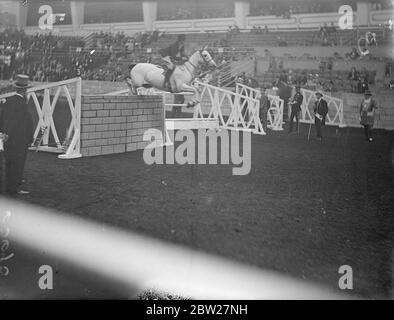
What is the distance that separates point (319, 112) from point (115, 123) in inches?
145

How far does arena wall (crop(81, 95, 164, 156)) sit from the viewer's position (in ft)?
14.7

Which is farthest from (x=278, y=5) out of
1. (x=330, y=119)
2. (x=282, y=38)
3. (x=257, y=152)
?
(x=330, y=119)

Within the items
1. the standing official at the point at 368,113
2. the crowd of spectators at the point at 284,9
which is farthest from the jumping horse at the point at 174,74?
the standing official at the point at 368,113

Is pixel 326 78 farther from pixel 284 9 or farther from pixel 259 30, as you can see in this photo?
pixel 284 9

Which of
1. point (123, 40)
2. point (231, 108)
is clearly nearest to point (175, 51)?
point (123, 40)

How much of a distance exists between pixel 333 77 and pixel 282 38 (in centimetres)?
160

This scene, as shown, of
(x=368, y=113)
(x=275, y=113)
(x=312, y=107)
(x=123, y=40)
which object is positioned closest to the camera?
(x=123, y=40)

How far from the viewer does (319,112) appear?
6.64 metres

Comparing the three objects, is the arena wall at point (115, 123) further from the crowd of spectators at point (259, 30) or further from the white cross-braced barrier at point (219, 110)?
the crowd of spectators at point (259, 30)

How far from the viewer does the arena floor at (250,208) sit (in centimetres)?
247

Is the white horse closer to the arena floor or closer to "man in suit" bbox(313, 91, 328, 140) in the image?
the arena floor

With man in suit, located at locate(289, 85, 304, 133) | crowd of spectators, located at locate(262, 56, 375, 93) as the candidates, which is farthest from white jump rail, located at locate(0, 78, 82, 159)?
man in suit, located at locate(289, 85, 304, 133)
